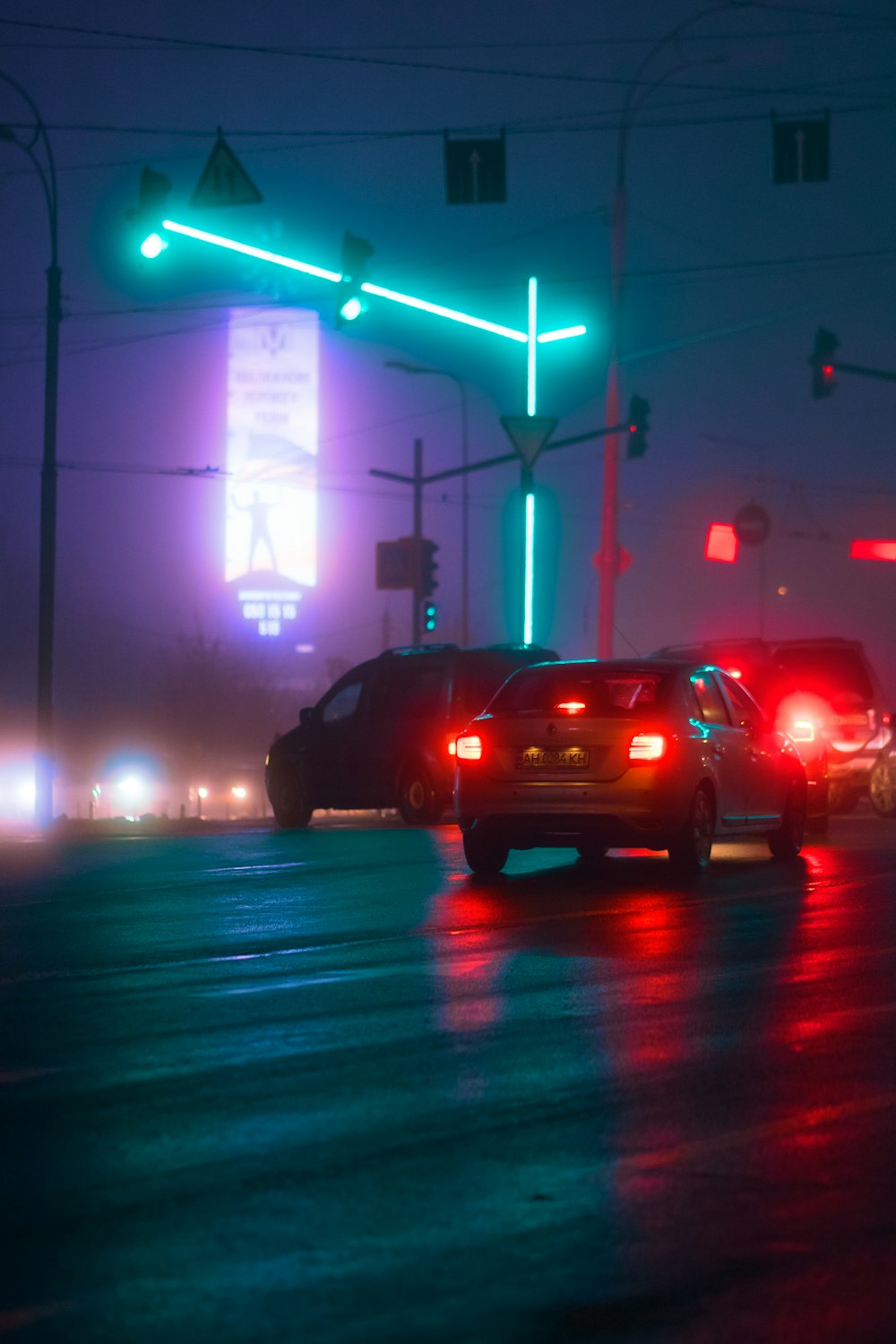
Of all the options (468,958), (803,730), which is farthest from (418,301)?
(468,958)

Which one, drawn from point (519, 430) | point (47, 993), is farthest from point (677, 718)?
point (519, 430)

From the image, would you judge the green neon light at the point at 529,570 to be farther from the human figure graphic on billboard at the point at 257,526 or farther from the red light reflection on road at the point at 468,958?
the human figure graphic on billboard at the point at 257,526

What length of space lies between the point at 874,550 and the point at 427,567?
Result: 9.54 metres

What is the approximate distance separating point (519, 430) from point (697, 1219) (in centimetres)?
2393

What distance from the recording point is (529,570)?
33.1m

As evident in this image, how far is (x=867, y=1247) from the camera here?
5.01 meters

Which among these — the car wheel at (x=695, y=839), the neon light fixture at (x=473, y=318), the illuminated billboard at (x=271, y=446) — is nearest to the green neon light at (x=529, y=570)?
the neon light fixture at (x=473, y=318)

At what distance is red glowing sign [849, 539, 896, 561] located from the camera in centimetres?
4519

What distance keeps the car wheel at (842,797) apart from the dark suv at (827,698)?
11 mm

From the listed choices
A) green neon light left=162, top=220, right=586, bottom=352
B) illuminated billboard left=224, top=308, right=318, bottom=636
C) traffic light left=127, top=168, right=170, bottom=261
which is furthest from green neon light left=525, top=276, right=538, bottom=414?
illuminated billboard left=224, top=308, right=318, bottom=636

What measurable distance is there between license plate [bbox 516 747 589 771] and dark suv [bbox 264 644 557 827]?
274 inches

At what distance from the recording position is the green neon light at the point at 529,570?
32875 millimetres

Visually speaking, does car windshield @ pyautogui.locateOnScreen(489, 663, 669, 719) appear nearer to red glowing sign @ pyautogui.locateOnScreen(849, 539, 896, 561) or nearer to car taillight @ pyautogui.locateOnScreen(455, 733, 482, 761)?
car taillight @ pyautogui.locateOnScreen(455, 733, 482, 761)

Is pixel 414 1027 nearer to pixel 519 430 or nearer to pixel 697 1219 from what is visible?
pixel 697 1219
